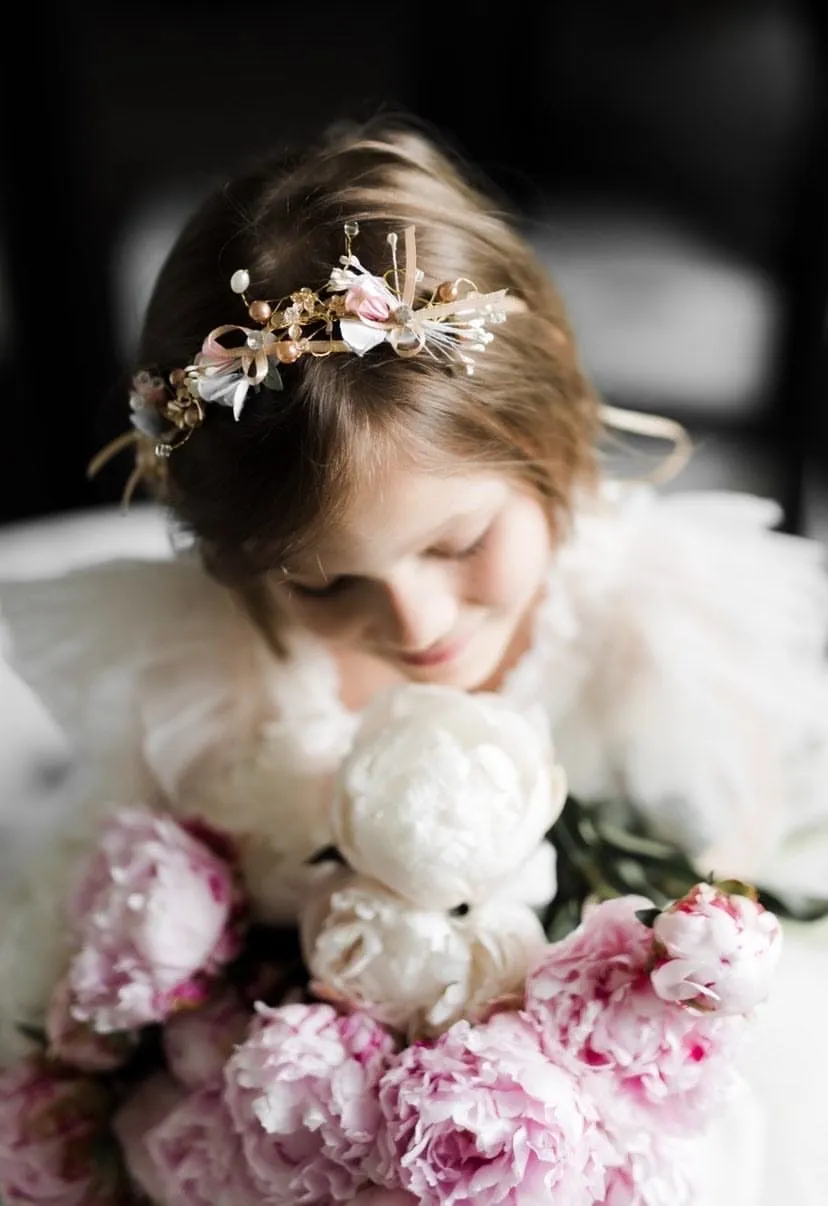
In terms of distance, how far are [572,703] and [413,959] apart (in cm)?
27

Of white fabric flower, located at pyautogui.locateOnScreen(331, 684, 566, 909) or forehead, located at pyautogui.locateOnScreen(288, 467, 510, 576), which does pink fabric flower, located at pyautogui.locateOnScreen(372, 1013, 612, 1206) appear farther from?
forehead, located at pyautogui.locateOnScreen(288, 467, 510, 576)

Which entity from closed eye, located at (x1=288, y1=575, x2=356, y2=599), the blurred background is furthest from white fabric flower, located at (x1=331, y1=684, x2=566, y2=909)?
the blurred background

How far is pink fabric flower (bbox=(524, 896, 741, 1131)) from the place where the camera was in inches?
18.7

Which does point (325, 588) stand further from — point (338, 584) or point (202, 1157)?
point (202, 1157)

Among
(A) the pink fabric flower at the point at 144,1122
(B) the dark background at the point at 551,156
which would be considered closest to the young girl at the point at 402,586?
(A) the pink fabric flower at the point at 144,1122

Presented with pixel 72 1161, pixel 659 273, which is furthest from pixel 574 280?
pixel 72 1161

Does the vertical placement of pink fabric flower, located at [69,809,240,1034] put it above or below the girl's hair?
below

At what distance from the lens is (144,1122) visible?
0.61 meters

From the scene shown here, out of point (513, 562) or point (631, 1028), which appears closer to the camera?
point (631, 1028)

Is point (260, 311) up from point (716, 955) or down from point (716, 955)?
up

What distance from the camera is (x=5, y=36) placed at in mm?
1429

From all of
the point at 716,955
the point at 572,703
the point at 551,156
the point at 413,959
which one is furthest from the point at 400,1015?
the point at 551,156

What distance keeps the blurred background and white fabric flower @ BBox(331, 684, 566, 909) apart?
0.93 meters

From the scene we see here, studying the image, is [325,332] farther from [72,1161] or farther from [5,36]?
[5,36]
